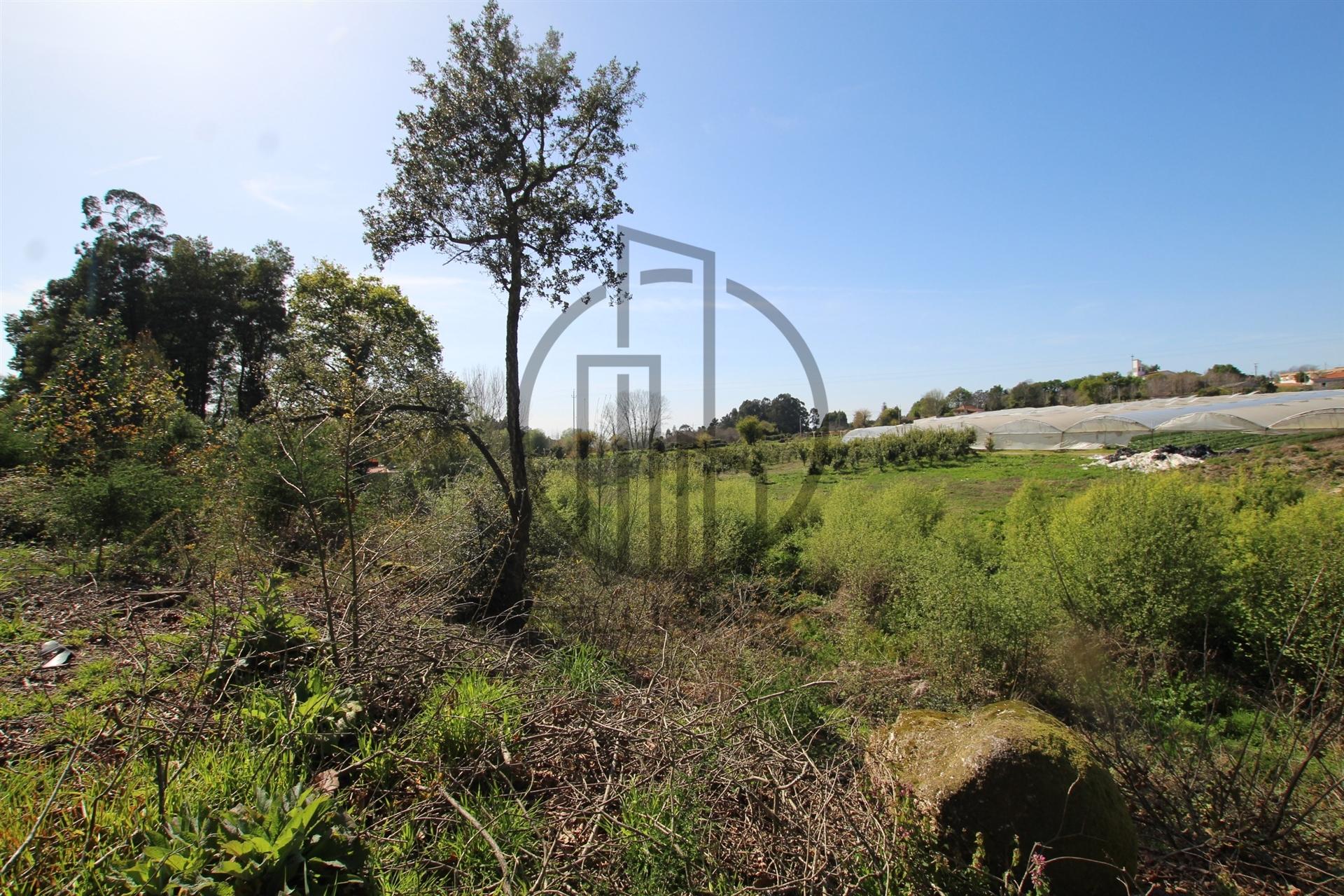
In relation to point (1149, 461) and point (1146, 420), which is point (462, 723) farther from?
point (1146, 420)

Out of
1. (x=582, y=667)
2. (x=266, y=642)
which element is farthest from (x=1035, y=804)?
(x=266, y=642)

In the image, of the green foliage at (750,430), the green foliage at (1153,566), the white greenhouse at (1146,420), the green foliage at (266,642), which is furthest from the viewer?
the green foliage at (750,430)

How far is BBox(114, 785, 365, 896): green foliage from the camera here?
1.60m

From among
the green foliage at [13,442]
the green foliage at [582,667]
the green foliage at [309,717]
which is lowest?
the green foliage at [582,667]

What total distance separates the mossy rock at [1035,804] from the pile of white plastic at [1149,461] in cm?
1376

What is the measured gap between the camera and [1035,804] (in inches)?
92.4

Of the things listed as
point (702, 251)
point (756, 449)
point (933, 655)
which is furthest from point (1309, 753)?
point (756, 449)

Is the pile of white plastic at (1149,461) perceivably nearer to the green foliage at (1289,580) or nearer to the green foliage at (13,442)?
the green foliage at (1289,580)

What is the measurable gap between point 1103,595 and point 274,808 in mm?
7502

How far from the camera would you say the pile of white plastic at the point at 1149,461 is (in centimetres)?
1350

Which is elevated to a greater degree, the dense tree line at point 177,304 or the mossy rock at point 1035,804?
the dense tree line at point 177,304

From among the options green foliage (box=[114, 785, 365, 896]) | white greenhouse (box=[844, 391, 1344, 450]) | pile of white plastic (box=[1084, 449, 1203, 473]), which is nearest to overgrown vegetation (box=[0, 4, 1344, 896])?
green foliage (box=[114, 785, 365, 896])

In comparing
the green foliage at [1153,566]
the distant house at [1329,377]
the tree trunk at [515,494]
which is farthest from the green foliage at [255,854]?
the distant house at [1329,377]

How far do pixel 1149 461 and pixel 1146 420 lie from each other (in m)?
10.0
